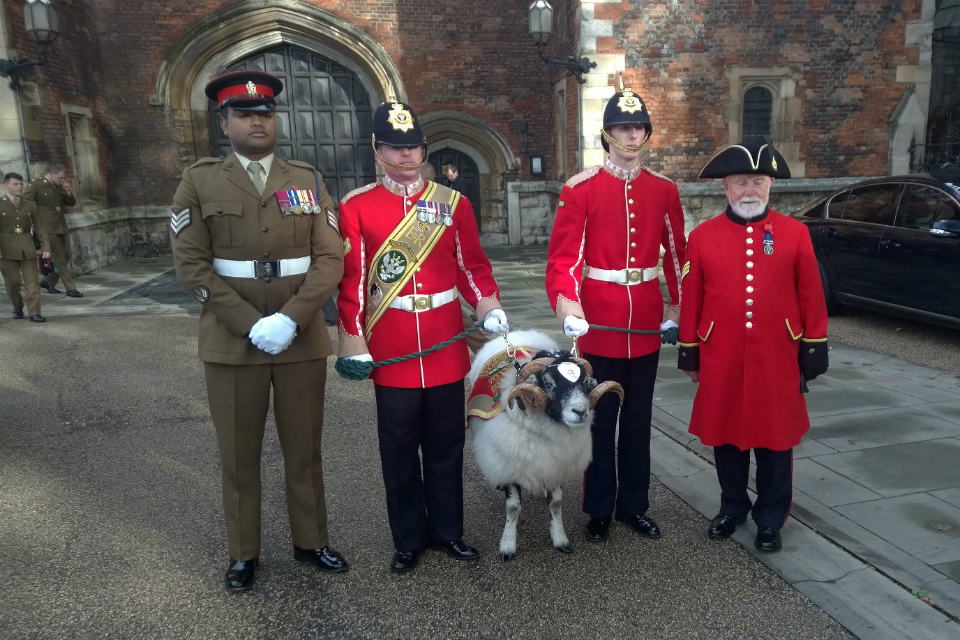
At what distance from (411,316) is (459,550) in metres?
1.16

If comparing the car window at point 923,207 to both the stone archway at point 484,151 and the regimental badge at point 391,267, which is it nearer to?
the regimental badge at point 391,267

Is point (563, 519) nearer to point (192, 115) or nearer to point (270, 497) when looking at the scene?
point (270, 497)

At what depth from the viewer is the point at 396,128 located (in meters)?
3.27

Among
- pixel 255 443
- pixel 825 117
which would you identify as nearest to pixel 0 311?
pixel 255 443

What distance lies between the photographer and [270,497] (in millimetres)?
4371

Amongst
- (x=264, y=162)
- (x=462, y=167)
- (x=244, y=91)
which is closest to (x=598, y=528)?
(x=264, y=162)

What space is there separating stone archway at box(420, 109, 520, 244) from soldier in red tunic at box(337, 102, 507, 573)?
12.5 meters

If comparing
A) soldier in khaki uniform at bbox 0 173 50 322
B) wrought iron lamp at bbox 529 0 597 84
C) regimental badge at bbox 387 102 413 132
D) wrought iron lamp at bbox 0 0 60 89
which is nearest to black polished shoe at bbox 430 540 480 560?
regimental badge at bbox 387 102 413 132

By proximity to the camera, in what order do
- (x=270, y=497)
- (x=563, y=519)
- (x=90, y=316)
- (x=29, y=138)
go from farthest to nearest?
(x=29, y=138) → (x=90, y=316) → (x=270, y=497) → (x=563, y=519)

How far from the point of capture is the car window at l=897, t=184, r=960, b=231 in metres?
7.31

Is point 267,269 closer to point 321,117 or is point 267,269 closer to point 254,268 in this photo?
point 254,268

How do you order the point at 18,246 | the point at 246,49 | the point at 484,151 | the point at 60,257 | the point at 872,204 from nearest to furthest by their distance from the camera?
the point at 872,204 < the point at 18,246 < the point at 60,257 < the point at 246,49 < the point at 484,151

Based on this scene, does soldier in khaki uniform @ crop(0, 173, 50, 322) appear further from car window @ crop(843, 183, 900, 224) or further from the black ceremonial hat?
car window @ crop(843, 183, 900, 224)

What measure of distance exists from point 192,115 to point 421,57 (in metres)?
4.79
